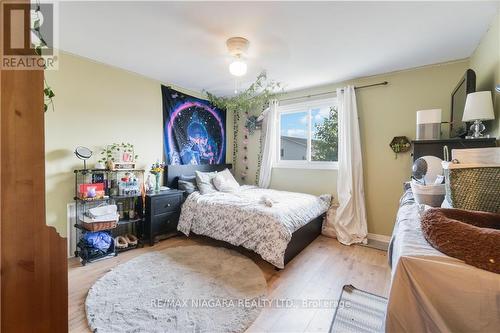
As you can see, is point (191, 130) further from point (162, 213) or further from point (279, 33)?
point (279, 33)

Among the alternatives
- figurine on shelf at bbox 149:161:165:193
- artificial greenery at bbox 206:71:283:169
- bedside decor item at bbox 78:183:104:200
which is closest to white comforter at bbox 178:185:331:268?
figurine on shelf at bbox 149:161:165:193

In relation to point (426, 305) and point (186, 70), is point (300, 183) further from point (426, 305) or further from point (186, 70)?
point (426, 305)

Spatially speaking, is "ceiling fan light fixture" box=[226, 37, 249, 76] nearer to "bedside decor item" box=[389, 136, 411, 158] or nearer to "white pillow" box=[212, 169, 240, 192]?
"white pillow" box=[212, 169, 240, 192]

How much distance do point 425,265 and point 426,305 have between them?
0.12 metres

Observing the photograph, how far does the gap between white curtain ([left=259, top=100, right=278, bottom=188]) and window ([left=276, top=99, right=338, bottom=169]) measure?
0.47 feet

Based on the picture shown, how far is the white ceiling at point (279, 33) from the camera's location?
180 cm

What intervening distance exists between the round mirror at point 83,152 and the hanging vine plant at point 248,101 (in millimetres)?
2170

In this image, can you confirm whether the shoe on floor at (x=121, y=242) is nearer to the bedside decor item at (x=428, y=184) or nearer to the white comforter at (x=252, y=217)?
the white comforter at (x=252, y=217)

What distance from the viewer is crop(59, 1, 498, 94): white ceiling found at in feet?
5.92

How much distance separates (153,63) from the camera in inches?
113

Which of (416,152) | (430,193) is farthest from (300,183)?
(430,193)

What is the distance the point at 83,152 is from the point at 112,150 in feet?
1.46

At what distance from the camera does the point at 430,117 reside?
7.36ft

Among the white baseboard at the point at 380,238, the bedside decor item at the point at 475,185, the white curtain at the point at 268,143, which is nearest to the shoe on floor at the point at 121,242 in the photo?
the white curtain at the point at 268,143
